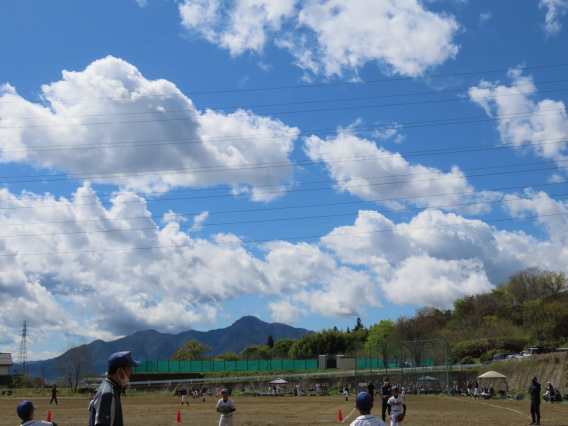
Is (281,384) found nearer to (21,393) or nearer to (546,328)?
(21,393)

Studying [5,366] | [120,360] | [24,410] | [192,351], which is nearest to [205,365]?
[5,366]

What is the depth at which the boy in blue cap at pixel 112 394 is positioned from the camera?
518cm

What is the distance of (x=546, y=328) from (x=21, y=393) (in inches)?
2706

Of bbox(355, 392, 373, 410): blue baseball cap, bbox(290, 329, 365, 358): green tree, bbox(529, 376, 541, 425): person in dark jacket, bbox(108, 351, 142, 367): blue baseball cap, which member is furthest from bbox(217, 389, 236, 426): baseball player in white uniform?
bbox(290, 329, 365, 358): green tree

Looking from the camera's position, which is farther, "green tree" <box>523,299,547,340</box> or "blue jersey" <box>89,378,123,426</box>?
"green tree" <box>523,299,547,340</box>

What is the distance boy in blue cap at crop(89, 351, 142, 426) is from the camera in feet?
17.0

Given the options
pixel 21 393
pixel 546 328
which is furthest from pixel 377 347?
pixel 21 393

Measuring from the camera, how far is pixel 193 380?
6944cm

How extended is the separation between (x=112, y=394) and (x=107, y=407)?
0.41 feet

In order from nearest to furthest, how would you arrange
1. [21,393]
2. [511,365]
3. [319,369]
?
[511,365] < [21,393] < [319,369]

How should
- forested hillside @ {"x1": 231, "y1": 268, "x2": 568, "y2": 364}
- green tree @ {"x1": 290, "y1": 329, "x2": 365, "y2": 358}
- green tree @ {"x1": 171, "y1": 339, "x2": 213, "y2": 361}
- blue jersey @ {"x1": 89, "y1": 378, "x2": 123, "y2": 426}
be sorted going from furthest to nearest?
green tree @ {"x1": 171, "y1": 339, "x2": 213, "y2": 361}, green tree @ {"x1": 290, "y1": 329, "x2": 365, "y2": 358}, forested hillside @ {"x1": 231, "y1": 268, "x2": 568, "y2": 364}, blue jersey @ {"x1": 89, "y1": 378, "x2": 123, "y2": 426}

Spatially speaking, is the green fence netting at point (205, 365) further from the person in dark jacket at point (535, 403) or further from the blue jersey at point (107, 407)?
the blue jersey at point (107, 407)

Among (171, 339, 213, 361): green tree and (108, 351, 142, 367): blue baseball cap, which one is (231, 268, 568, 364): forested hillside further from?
(108, 351, 142, 367): blue baseball cap

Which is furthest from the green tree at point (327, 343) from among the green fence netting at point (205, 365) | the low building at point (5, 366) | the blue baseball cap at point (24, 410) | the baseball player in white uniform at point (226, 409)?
the blue baseball cap at point (24, 410)
